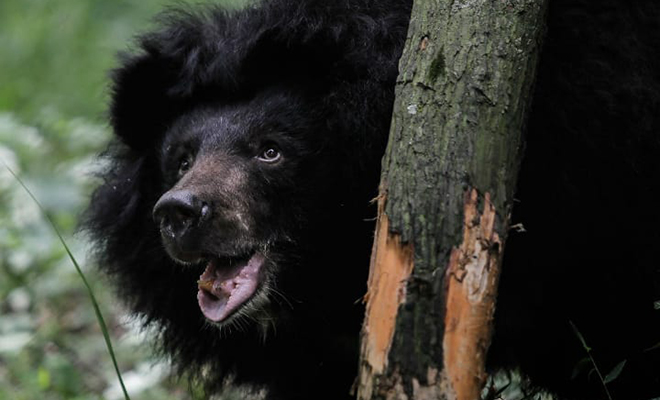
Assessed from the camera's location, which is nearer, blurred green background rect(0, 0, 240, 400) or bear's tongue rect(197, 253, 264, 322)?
bear's tongue rect(197, 253, 264, 322)

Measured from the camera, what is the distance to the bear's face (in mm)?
3699

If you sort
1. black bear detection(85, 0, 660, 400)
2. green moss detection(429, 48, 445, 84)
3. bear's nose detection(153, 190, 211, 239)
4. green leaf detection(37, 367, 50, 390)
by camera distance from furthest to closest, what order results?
green leaf detection(37, 367, 50, 390) < black bear detection(85, 0, 660, 400) < bear's nose detection(153, 190, 211, 239) < green moss detection(429, 48, 445, 84)

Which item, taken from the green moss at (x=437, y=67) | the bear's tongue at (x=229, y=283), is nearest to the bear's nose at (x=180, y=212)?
the bear's tongue at (x=229, y=283)

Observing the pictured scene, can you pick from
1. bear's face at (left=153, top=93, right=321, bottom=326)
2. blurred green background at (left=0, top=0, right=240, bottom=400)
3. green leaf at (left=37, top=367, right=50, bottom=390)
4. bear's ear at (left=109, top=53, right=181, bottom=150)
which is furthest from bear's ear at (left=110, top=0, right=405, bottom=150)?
green leaf at (left=37, top=367, right=50, bottom=390)

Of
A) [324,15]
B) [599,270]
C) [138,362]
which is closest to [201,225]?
[324,15]

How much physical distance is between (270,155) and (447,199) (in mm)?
1245

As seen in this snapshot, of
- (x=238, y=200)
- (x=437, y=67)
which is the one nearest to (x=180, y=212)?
(x=238, y=200)

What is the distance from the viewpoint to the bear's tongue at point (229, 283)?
3.79 metres

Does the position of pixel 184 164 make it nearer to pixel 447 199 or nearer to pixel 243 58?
pixel 243 58

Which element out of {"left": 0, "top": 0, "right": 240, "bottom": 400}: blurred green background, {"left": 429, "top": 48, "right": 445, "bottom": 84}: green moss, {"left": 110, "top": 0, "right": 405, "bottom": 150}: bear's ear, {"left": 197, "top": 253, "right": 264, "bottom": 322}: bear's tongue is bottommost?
{"left": 0, "top": 0, "right": 240, "bottom": 400}: blurred green background

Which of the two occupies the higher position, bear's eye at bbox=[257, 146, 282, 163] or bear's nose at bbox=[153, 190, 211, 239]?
bear's eye at bbox=[257, 146, 282, 163]

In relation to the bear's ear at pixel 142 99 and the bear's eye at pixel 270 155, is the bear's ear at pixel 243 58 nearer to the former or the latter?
the bear's ear at pixel 142 99

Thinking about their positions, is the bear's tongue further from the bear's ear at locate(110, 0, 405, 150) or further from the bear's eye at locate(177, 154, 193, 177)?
the bear's ear at locate(110, 0, 405, 150)

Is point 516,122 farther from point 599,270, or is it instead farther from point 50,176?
point 50,176
